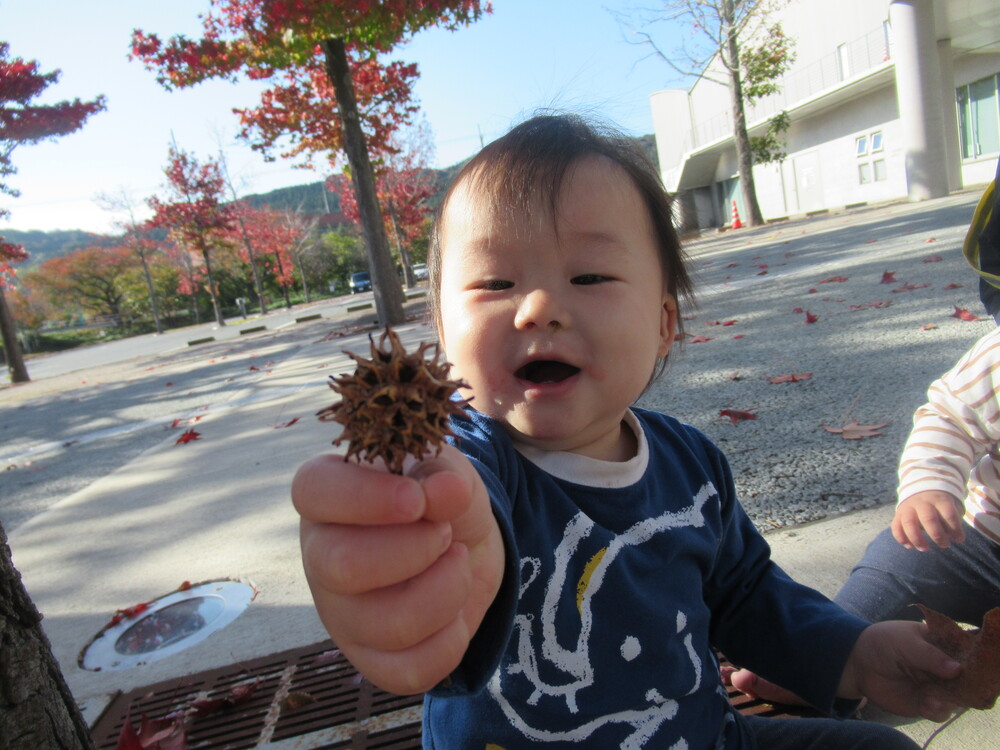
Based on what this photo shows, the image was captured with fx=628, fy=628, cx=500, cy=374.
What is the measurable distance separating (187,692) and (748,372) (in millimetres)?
3686

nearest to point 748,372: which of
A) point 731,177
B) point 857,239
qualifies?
point 857,239

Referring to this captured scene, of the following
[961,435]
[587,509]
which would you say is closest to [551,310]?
[587,509]

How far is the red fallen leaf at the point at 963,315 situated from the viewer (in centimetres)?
428

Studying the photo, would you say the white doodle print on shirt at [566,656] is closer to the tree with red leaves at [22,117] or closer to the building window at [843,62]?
the tree with red leaves at [22,117]

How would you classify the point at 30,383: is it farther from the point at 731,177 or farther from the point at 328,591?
the point at 731,177

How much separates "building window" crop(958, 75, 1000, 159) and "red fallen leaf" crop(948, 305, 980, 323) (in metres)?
18.5

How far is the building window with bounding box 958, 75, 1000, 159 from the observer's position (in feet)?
60.4

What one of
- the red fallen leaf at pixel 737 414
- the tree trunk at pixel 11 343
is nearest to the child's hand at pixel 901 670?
the red fallen leaf at pixel 737 414

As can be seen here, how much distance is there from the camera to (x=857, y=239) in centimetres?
1025

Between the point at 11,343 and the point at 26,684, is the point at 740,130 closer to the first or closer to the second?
the point at 11,343

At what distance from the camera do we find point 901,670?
4.53 ft

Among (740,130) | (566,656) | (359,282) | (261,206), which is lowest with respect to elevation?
(566,656)

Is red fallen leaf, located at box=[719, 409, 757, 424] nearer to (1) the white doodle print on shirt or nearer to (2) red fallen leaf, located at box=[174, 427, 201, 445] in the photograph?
(1) the white doodle print on shirt

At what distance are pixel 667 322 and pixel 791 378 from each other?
2603mm
